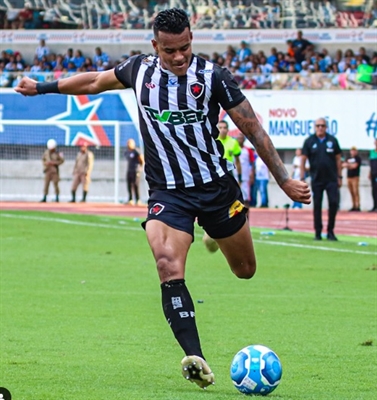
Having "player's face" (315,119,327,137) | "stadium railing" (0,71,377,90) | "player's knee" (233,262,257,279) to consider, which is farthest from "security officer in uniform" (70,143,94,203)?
"player's knee" (233,262,257,279)

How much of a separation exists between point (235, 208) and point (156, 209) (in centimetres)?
57

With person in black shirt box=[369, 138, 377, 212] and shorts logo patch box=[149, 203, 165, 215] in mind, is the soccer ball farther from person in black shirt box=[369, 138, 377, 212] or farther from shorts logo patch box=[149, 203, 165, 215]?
person in black shirt box=[369, 138, 377, 212]

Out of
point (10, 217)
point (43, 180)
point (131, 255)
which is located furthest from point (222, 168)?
point (43, 180)

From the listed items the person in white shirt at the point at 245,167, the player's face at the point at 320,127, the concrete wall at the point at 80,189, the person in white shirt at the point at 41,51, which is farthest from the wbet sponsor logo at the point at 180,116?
the person in white shirt at the point at 41,51

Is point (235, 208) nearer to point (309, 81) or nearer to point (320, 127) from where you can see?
point (320, 127)

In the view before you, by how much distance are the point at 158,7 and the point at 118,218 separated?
51.2ft

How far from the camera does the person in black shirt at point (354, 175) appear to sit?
3191 centimetres

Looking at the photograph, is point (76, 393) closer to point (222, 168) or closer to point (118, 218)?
point (222, 168)

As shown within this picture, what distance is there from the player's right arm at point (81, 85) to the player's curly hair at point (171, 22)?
2.23 feet

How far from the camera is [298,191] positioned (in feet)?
21.8

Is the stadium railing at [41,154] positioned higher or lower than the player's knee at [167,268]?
lower

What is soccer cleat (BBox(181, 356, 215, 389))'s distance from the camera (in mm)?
5988

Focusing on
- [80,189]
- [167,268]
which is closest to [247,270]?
[167,268]

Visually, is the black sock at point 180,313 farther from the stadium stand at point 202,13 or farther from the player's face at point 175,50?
the stadium stand at point 202,13
